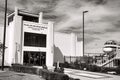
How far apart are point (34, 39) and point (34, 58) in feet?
12.7

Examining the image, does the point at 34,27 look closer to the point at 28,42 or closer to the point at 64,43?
the point at 28,42

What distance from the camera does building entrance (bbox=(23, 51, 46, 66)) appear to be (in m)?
34.1

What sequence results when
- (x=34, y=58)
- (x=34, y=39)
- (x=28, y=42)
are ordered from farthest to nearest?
(x=34, y=39) < (x=34, y=58) < (x=28, y=42)

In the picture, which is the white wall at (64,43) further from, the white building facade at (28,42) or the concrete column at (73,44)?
the white building facade at (28,42)

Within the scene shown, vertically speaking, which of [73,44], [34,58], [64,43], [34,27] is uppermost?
[34,27]

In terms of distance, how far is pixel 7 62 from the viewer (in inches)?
1300

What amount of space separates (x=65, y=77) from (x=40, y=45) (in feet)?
76.9

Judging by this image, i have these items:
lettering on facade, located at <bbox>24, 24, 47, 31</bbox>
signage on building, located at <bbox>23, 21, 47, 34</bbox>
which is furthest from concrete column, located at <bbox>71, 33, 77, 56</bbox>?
lettering on facade, located at <bbox>24, 24, 47, 31</bbox>

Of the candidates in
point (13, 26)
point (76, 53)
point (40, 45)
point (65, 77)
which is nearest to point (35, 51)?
point (40, 45)

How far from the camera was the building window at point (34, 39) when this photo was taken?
34.4 m

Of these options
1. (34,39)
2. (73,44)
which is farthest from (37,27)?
(73,44)

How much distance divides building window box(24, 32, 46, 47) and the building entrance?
5.73 ft

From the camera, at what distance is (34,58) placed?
1394 inches

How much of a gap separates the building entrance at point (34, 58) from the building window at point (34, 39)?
68.7 inches
